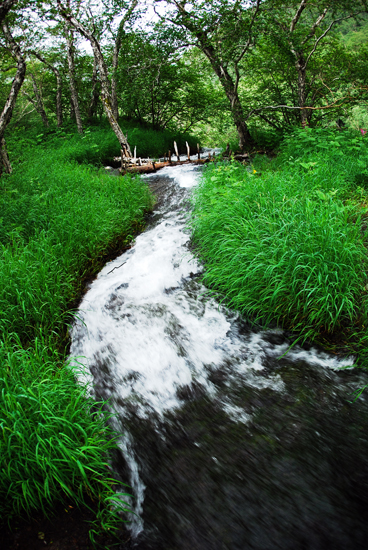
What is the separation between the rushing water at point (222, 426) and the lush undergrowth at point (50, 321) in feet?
0.91

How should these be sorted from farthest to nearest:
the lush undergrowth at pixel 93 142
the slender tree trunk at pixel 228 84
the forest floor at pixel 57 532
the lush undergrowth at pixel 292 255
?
the lush undergrowth at pixel 93 142
the slender tree trunk at pixel 228 84
the lush undergrowth at pixel 292 255
the forest floor at pixel 57 532

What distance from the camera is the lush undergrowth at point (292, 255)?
310 cm

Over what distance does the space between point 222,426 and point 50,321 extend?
2.29 m

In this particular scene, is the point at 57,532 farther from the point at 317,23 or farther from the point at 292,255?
the point at 317,23

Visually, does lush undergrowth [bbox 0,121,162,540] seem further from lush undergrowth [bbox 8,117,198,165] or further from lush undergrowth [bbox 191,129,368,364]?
lush undergrowth [bbox 191,129,368,364]

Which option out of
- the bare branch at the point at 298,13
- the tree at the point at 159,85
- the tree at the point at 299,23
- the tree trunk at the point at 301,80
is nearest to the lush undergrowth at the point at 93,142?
the tree at the point at 159,85

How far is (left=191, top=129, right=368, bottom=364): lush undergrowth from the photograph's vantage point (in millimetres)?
3100

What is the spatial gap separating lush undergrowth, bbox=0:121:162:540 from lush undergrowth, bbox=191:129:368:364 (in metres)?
1.85

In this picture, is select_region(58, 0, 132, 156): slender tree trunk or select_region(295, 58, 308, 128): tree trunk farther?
select_region(295, 58, 308, 128): tree trunk

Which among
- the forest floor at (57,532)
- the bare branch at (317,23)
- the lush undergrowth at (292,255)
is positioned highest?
the bare branch at (317,23)

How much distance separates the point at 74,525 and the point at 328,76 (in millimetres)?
11530

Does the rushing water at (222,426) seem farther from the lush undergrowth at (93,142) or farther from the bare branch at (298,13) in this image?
the bare branch at (298,13)

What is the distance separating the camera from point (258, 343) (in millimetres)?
3213

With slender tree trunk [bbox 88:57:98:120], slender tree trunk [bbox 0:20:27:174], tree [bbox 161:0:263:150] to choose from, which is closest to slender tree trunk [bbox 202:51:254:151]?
tree [bbox 161:0:263:150]
